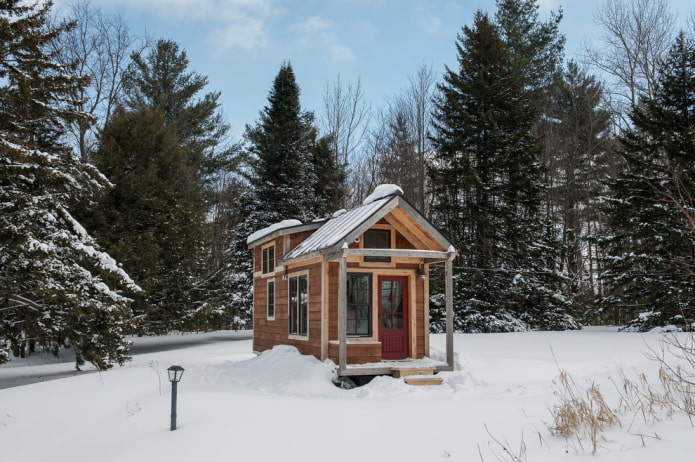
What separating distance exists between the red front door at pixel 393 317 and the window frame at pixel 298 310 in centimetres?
178

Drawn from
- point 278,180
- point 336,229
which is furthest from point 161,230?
point 336,229

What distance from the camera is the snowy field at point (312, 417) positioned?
18.1ft

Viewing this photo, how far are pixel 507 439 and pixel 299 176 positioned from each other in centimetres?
2283

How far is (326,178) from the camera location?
2928 centimetres

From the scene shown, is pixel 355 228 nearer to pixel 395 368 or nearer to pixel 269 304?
pixel 395 368

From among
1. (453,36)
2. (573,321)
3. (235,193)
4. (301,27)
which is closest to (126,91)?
(235,193)

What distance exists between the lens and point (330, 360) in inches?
443

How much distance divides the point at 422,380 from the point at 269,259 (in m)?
6.32

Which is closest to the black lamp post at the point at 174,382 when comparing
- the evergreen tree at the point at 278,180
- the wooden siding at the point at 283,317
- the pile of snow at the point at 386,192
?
the wooden siding at the point at 283,317

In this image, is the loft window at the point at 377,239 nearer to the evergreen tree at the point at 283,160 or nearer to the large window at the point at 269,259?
the large window at the point at 269,259

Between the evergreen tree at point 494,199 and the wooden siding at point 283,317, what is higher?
the evergreen tree at point 494,199

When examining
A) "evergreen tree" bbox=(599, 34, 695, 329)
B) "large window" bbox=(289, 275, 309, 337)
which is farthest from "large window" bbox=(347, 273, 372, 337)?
"evergreen tree" bbox=(599, 34, 695, 329)

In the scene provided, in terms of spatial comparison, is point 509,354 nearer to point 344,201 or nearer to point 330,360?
point 330,360

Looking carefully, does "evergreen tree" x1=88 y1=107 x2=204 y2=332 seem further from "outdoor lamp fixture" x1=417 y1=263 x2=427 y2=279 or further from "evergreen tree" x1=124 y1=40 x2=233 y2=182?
"outdoor lamp fixture" x1=417 y1=263 x2=427 y2=279
